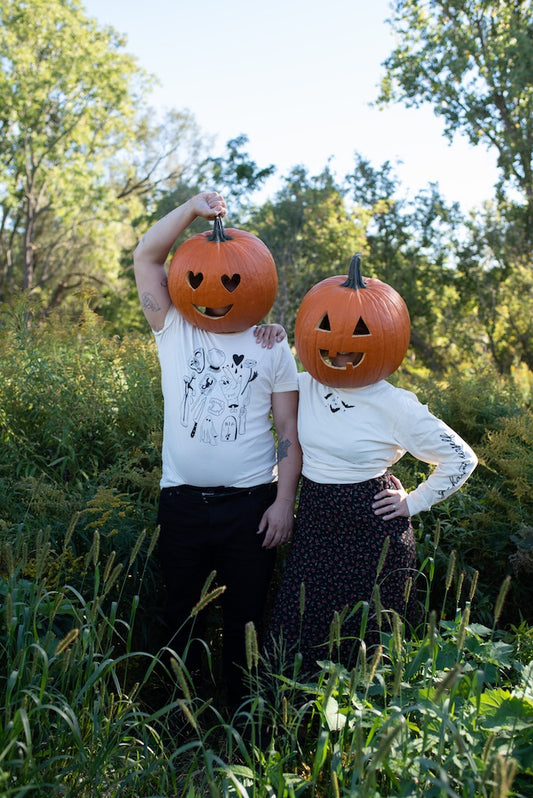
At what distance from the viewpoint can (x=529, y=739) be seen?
2.14m

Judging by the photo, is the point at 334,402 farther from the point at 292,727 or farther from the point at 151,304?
the point at 292,727

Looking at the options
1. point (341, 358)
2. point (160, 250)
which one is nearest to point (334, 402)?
point (341, 358)

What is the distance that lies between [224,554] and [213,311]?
102cm

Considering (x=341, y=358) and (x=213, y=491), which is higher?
(x=341, y=358)

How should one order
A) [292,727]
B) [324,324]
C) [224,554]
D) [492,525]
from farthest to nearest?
[492,525], [224,554], [324,324], [292,727]

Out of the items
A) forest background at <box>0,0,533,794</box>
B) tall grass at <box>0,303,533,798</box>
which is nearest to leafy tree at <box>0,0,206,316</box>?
forest background at <box>0,0,533,794</box>

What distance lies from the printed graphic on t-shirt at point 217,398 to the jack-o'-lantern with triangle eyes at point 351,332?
27 cm

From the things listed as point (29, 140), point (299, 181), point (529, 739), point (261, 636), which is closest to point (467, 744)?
point (529, 739)

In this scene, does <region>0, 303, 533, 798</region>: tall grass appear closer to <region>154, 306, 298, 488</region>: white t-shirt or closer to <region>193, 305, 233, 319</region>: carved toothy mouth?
<region>154, 306, 298, 488</region>: white t-shirt

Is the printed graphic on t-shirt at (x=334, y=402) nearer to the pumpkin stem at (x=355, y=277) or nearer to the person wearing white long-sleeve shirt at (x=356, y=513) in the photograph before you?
the person wearing white long-sleeve shirt at (x=356, y=513)

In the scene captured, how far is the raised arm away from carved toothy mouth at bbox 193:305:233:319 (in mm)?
198

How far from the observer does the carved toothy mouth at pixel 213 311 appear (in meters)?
3.10

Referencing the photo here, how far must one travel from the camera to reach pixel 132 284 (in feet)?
87.0

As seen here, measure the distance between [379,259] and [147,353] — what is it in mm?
13574
